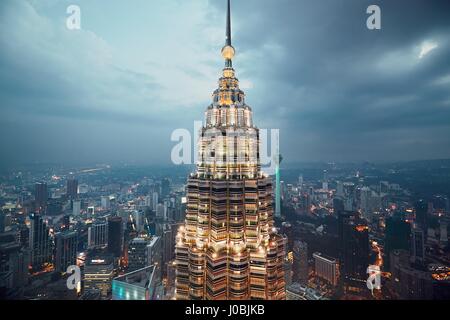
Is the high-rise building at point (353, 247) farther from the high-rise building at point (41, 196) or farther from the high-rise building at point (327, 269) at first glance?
the high-rise building at point (41, 196)

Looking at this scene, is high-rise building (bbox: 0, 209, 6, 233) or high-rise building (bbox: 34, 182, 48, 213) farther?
high-rise building (bbox: 34, 182, 48, 213)

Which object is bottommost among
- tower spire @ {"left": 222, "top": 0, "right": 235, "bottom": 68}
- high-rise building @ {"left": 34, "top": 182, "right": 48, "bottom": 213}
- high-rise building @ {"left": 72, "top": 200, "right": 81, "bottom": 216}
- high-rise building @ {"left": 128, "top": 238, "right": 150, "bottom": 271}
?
high-rise building @ {"left": 128, "top": 238, "right": 150, "bottom": 271}

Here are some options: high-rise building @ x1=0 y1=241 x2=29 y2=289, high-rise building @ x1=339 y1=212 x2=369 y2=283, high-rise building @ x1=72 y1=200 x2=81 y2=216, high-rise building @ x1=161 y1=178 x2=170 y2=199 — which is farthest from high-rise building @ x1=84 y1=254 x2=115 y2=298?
high-rise building @ x1=339 y1=212 x2=369 y2=283

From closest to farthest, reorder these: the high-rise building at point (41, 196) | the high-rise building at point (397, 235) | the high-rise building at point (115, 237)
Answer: the high-rise building at point (397, 235) < the high-rise building at point (41, 196) < the high-rise building at point (115, 237)

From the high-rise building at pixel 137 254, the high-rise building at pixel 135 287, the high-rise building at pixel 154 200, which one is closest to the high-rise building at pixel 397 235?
the high-rise building at pixel 135 287

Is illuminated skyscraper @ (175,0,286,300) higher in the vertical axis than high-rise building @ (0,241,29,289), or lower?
higher

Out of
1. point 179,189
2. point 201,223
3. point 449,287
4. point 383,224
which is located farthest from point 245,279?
point 383,224

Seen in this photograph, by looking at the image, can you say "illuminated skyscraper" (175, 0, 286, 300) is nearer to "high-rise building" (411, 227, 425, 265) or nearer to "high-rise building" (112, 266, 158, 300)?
"high-rise building" (112, 266, 158, 300)
